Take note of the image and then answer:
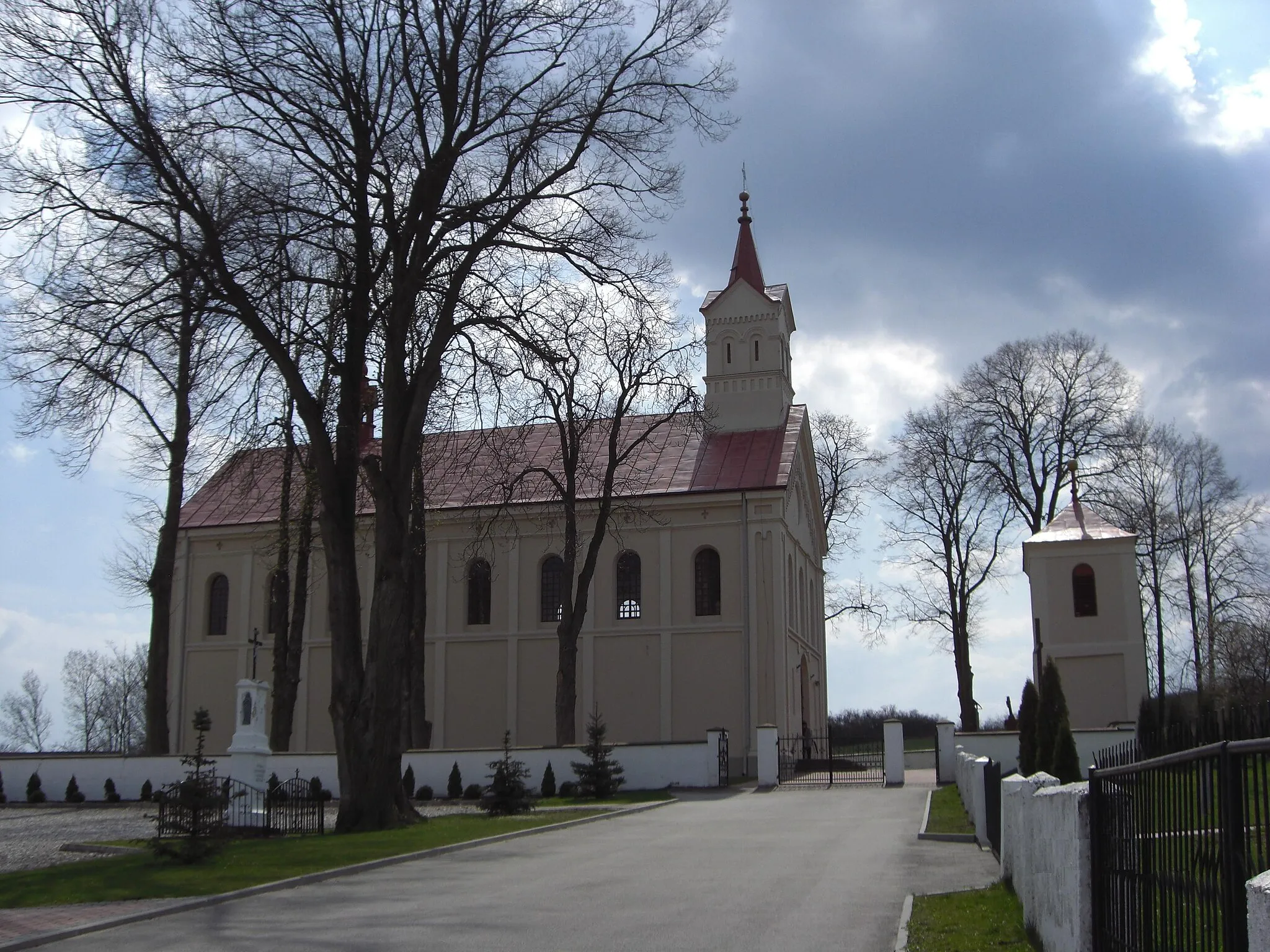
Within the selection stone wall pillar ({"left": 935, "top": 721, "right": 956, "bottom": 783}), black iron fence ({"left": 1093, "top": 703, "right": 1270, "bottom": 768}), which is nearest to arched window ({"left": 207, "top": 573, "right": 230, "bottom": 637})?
stone wall pillar ({"left": 935, "top": 721, "right": 956, "bottom": 783})

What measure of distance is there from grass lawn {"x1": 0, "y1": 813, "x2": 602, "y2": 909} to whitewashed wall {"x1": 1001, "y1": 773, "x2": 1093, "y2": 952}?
7.77 metres

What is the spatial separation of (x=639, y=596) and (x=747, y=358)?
922 cm

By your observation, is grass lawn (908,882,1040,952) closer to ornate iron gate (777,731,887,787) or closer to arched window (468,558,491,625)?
ornate iron gate (777,731,887,787)

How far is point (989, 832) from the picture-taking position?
48.1 ft

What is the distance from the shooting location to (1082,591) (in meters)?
35.2

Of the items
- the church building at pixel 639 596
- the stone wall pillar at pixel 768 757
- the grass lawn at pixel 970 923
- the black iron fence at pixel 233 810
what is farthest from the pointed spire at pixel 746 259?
the grass lawn at pixel 970 923

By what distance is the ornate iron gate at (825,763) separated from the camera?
30.5 metres

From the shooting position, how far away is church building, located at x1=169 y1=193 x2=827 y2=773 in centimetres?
3616

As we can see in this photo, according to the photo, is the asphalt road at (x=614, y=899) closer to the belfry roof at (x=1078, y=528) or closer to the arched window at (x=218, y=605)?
the belfry roof at (x=1078, y=528)

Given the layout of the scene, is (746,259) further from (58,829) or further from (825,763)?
(58,829)

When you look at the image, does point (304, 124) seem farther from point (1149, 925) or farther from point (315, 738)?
point (315, 738)

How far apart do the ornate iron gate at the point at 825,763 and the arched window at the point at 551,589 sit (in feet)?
27.5

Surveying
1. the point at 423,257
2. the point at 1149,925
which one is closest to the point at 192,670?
the point at 423,257

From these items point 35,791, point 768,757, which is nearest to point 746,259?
point 768,757
